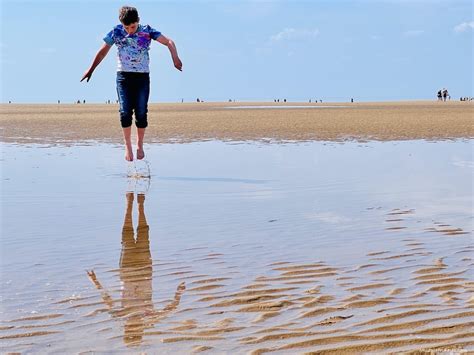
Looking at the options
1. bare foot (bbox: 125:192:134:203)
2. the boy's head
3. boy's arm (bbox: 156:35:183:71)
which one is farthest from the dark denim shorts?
bare foot (bbox: 125:192:134:203)

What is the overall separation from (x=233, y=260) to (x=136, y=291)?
3.18ft

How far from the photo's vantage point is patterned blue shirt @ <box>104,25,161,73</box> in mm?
10031

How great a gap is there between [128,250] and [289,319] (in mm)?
2055

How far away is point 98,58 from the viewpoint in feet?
33.4

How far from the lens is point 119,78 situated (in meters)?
10.3

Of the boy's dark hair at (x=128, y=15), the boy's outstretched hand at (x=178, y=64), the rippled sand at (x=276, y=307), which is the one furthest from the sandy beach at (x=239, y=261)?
the boy's dark hair at (x=128, y=15)

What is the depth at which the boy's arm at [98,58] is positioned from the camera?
10.1 meters

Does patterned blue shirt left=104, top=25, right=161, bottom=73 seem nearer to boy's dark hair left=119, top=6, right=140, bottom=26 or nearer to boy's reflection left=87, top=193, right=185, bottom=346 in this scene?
boy's dark hair left=119, top=6, right=140, bottom=26

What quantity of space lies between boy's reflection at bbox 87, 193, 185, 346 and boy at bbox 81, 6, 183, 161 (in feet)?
14.1

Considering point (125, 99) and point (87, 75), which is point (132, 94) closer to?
point (125, 99)

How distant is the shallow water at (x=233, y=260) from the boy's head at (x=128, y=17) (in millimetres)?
2048

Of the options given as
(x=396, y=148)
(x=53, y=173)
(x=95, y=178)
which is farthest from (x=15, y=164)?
(x=396, y=148)

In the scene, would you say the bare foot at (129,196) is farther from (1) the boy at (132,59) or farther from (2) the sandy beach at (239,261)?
(1) the boy at (132,59)

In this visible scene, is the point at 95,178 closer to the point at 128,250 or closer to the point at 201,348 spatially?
the point at 128,250
